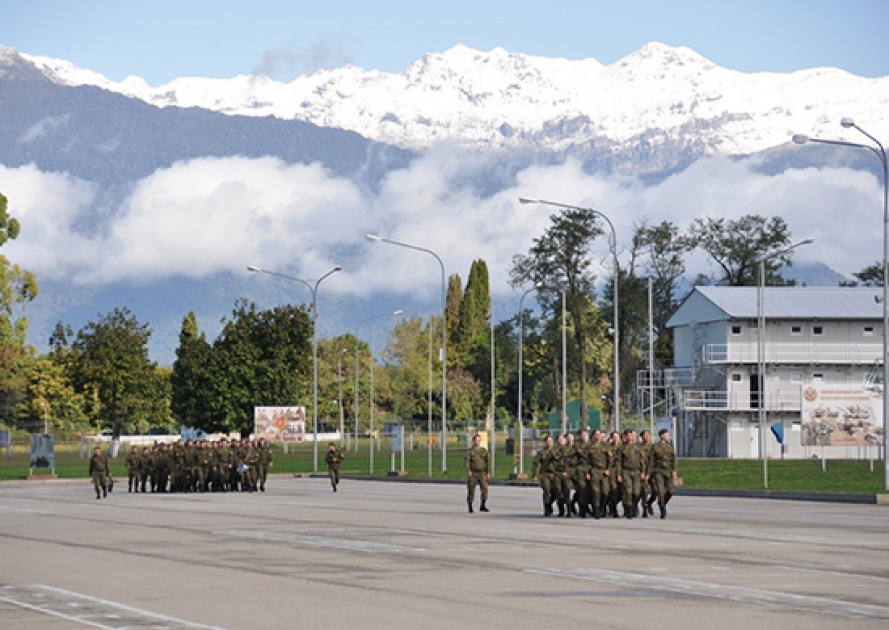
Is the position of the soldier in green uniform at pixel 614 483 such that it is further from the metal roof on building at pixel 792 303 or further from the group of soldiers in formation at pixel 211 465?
the metal roof on building at pixel 792 303

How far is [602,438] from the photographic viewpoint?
3269 centimetres

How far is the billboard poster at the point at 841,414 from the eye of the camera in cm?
5747

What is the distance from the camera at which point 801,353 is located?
9238cm

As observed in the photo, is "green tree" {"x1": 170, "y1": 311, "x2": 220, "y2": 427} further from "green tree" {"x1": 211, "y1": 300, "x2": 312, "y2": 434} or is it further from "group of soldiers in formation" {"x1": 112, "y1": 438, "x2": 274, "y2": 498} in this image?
"group of soldiers in formation" {"x1": 112, "y1": 438, "x2": 274, "y2": 498}

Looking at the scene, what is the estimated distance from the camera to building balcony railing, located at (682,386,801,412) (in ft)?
293

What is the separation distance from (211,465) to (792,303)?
49968mm

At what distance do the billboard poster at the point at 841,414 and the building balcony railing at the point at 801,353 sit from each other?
106ft

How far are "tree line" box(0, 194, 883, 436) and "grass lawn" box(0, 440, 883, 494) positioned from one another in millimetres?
4893

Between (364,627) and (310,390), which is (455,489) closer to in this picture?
(364,627)

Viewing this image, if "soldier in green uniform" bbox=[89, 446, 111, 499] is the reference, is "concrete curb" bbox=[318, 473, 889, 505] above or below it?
below

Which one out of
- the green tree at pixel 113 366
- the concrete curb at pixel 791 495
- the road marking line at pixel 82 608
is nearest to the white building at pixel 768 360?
the green tree at pixel 113 366

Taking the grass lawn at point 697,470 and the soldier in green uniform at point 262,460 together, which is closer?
the grass lawn at point 697,470

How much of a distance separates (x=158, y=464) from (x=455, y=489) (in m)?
10.1

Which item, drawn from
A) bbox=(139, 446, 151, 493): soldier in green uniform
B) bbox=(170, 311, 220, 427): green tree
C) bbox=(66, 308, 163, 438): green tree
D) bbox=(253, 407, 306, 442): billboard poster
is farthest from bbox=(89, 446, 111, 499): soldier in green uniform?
bbox=(66, 308, 163, 438): green tree
